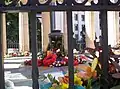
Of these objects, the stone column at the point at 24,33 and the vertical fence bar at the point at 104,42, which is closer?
the vertical fence bar at the point at 104,42

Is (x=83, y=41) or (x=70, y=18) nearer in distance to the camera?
(x=70, y=18)

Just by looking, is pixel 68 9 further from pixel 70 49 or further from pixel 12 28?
pixel 12 28

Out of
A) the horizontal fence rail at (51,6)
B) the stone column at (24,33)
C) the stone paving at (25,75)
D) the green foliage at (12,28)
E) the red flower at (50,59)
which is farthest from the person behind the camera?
the green foliage at (12,28)

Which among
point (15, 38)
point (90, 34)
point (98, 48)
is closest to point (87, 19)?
point (90, 34)

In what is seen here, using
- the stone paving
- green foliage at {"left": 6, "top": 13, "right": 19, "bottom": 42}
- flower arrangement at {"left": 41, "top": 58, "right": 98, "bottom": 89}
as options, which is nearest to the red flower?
the stone paving

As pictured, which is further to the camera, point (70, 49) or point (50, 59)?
point (50, 59)

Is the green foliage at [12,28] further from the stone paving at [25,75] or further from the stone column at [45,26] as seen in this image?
the stone paving at [25,75]

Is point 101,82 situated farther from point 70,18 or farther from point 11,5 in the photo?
point 11,5

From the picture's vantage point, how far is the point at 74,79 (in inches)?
60.5

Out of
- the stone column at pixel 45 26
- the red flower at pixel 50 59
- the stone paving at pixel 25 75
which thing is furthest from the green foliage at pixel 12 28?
the red flower at pixel 50 59

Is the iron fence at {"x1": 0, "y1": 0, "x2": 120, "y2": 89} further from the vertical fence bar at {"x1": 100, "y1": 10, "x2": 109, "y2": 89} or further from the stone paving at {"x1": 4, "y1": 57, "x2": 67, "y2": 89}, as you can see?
the stone paving at {"x1": 4, "y1": 57, "x2": 67, "y2": 89}

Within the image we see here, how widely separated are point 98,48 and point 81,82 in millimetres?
185

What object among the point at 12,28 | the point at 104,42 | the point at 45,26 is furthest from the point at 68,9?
the point at 12,28

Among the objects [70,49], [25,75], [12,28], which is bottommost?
[25,75]
